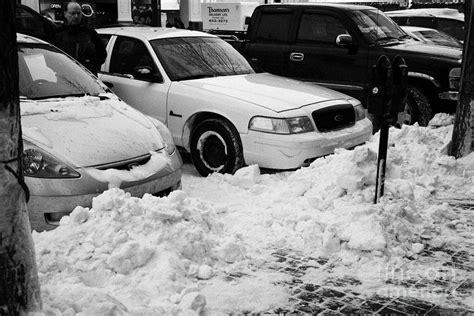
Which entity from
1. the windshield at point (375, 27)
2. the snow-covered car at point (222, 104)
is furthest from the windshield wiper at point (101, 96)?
the windshield at point (375, 27)

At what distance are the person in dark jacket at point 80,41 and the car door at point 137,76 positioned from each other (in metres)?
0.22

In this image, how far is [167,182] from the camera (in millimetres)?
5195

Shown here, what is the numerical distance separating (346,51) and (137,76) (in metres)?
3.66

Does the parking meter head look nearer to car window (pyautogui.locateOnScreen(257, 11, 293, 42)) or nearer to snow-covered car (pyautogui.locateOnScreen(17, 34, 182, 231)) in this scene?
snow-covered car (pyautogui.locateOnScreen(17, 34, 182, 231))

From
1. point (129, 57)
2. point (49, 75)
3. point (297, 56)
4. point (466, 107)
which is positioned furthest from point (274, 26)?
point (49, 75)

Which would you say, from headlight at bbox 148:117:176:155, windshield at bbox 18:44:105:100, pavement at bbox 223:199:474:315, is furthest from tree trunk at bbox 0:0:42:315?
windshield at bbox 18:44:105:100

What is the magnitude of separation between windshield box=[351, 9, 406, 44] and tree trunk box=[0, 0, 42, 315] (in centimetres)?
745

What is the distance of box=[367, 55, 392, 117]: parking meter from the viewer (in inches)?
199

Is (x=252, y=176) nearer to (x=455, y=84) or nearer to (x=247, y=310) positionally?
(x=247, y=310)

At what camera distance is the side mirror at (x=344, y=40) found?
908 centimetres

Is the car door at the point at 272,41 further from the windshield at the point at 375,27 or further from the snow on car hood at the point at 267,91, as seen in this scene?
the snow on car hood at the point at 267,91

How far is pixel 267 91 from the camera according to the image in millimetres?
7012

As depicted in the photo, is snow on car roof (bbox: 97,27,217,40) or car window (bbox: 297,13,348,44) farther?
car window (bbox: 297,13,348,44)

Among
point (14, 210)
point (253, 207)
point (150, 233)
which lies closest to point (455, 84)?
point (253, 207)
